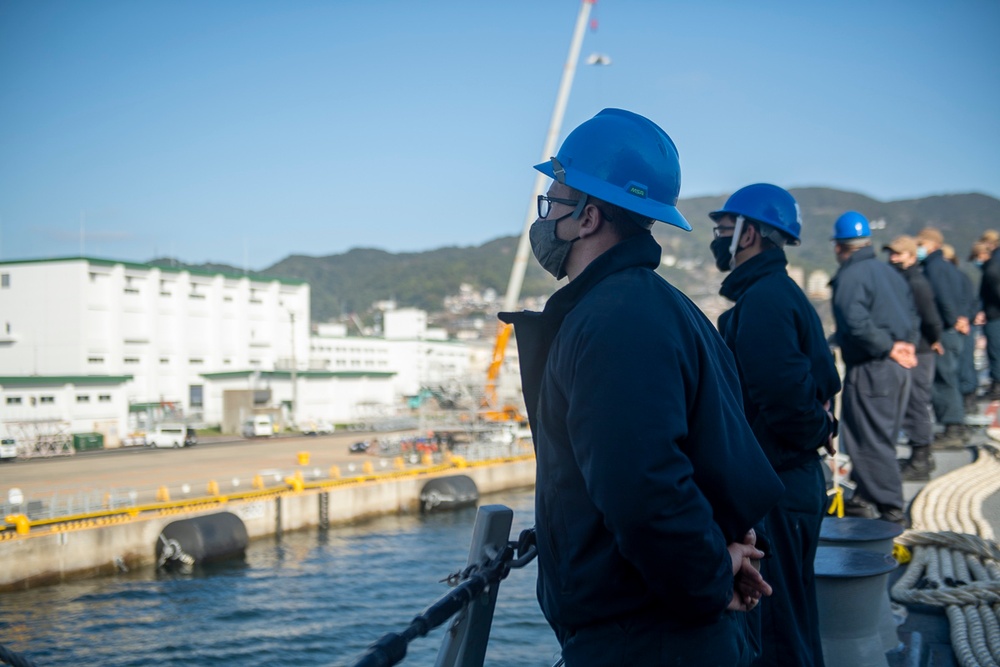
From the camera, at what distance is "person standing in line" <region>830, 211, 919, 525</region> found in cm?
551

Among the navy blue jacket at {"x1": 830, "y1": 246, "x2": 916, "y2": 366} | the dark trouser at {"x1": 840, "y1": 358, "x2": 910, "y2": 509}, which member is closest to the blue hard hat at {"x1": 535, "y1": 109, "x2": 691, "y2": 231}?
the navy blue jacket at {"x1": 830, "y1": 246, "x2": 916, "y2": 366}

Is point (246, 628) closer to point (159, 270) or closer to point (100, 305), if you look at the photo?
point (100, 305)

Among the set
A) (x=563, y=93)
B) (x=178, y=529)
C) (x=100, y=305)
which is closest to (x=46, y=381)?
(x=100, y=305)

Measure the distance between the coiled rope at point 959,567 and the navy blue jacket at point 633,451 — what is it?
2674 millimetres

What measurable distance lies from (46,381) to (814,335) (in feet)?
136

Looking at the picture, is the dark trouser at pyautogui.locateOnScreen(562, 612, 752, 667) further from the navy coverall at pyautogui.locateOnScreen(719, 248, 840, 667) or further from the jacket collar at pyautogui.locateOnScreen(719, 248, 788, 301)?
the jacket collar at pyautogui.locateOnScreen(719, 248, 788, 301)

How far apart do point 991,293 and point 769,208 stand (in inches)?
314

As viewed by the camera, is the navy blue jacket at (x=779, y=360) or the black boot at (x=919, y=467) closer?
the navy blue jacket at (x=779, y=360)

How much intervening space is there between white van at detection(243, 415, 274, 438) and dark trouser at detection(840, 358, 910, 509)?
158ft

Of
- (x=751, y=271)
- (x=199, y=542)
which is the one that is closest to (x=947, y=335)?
(x=751, y=271)

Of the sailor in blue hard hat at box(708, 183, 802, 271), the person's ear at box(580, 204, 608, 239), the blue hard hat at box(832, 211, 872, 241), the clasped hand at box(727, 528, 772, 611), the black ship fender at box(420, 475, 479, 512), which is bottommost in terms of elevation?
the black ship fender at box(420, 475, 479, 512)

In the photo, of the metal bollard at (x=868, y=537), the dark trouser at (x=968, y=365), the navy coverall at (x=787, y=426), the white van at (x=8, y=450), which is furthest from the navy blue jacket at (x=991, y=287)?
the white van at (x=8, y=450)

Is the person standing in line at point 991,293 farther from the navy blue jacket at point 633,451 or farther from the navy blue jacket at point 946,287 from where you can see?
the navy blue jacket at point 633,451

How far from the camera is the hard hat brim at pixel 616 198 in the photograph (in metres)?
1.88
